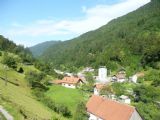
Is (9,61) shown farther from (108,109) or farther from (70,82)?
(108,109)

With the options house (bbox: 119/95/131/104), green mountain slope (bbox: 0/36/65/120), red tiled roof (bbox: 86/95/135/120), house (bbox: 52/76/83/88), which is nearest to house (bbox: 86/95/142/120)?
red tiled roof (bbox: 86/95/135/120)

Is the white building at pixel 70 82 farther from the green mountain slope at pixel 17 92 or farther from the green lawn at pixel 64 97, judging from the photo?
the green lawn at pixel 64 97

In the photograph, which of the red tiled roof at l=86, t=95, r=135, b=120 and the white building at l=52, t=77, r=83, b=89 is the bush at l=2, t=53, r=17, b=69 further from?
the red tiled roof at l=86, t=95, r=135, b=120

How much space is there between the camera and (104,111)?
53.7 m

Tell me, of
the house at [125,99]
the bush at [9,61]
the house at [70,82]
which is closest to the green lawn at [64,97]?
the house at [125,99]

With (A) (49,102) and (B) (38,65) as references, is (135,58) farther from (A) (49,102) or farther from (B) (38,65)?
(A) (49,102)

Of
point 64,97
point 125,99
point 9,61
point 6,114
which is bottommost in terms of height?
point 125,99

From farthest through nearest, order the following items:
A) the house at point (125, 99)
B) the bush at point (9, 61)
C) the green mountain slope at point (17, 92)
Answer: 1. the bush at point (9, 61)
2. the house at point (125, 99)
3. the green mountain slope at point (17, 92)

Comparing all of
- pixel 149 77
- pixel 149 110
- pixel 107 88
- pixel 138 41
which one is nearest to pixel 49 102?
pixel 149 110

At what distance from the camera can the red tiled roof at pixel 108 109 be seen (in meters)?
48.8

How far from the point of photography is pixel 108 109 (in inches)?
2105

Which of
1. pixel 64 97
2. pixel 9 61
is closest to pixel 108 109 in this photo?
pixel 64 97

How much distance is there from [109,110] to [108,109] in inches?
24.0

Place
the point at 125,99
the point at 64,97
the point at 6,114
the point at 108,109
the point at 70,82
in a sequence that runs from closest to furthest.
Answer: the point at 6,114 < the point at 108,109 < the point at 64,97 < the point at 125,99 < the point at 70,82
